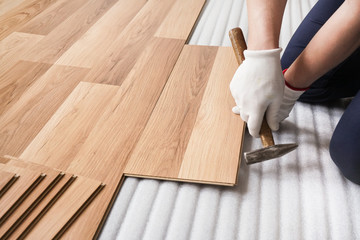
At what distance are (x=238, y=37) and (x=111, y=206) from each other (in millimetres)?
767

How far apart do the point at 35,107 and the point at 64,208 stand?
0.62 m

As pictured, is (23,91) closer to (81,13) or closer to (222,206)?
(81,13)

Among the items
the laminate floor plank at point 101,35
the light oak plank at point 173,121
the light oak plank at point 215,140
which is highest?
the laminate floor plank at point 101,35

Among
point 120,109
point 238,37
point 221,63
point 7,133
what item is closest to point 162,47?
point 221,63

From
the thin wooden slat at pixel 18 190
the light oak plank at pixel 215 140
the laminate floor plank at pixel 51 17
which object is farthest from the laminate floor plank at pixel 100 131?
the laminate floor plank at pixel 51 17

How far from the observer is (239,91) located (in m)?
1.17

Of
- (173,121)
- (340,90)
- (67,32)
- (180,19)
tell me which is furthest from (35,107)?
(340,90)

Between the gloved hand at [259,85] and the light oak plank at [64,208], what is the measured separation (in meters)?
0.60

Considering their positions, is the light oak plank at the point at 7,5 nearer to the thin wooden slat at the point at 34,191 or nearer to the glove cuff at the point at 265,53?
the thin wooden slat at the point at 34,191

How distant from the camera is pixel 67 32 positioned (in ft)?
6.84

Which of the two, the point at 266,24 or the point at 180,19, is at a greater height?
the point at 266,24

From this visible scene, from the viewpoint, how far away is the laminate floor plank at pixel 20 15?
215 cm

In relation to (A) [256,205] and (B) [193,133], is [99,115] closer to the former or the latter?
(B) [193,133]

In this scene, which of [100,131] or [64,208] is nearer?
[64,208]
